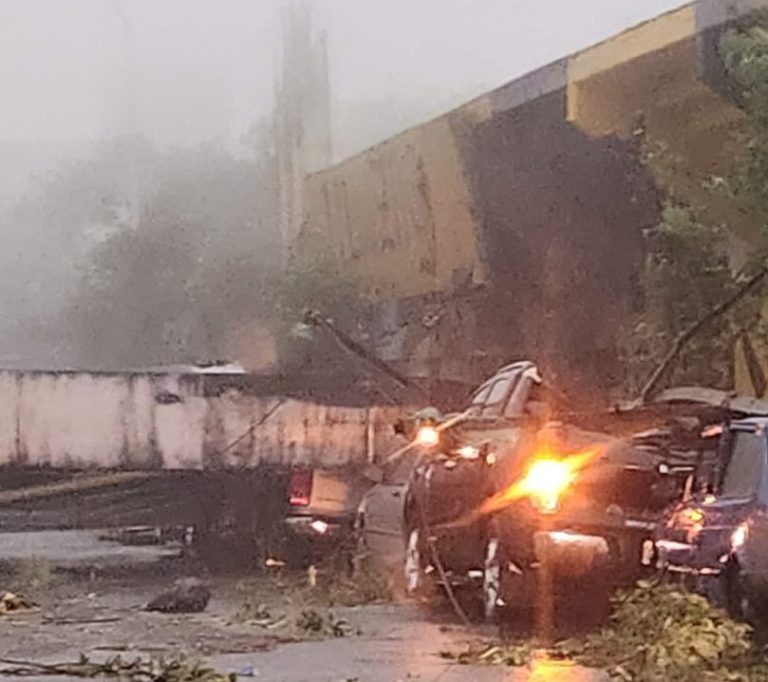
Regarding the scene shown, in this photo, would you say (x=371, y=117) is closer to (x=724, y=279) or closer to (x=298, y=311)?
(x=298, y=311)

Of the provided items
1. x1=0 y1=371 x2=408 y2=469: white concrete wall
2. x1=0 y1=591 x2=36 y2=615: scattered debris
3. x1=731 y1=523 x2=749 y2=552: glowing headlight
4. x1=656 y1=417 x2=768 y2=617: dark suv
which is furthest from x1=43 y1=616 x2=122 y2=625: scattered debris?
x1=0 y1=371 x2=408 y2=469: white concrete wall

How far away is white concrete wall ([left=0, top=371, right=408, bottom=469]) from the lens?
2362 cm

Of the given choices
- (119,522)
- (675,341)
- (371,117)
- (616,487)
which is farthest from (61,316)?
(616,487)

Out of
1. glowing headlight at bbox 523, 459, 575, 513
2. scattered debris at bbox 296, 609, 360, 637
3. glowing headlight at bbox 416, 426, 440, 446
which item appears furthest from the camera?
glowing headlight at bbox 416, 426, 440, 446

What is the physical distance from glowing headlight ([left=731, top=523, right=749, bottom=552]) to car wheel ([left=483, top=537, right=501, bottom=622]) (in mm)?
2700

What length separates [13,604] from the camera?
17172mm

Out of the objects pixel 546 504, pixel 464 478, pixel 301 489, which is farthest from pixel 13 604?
pixel 546 504

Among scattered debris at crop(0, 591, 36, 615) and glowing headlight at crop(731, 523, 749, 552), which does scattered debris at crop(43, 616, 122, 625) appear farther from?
glowing headlight at crop(731, 523, 749, 552)

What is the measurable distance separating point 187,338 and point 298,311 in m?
10.4

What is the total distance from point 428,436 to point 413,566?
104 centimetres

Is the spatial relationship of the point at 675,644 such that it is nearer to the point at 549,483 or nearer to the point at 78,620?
the point at 549,483

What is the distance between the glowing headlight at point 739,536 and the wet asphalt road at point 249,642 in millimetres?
1011

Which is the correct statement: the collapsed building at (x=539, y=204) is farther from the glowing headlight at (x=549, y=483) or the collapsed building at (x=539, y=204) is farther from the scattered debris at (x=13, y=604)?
the glowing headlight at (x=549, y=483)

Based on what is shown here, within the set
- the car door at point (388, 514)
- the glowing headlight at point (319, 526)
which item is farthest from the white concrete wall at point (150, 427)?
the car door at point (388, 514)
